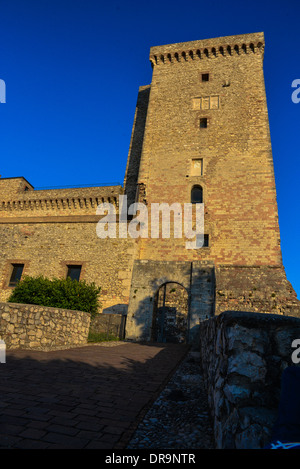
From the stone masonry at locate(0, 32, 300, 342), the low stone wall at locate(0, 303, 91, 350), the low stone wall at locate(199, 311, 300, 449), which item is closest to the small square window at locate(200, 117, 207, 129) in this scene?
the stone masonry at locate(0, 32, 300, 342)

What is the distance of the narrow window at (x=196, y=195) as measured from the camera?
1597 cm

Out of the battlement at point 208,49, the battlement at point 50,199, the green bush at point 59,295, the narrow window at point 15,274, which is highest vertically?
the battlement at point 208,49

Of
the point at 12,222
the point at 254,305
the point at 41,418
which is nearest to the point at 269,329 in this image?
the point at 41,418

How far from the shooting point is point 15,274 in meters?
16.6

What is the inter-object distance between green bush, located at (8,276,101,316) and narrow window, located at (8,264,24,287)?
2.99m

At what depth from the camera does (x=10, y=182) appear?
2342cm

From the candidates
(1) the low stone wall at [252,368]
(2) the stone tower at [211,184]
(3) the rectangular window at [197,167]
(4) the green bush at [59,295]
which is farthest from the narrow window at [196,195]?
(1) the low stone wall at [252,368]

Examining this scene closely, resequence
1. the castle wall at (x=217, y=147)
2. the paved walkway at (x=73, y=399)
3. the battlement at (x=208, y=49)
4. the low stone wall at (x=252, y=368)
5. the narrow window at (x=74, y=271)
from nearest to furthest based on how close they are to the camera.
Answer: the low stone wall at (x=252, y=368) < the paved walkway at (x=73, y=399) < the castle wall at (x=217, y=147) < the narrow window at (x=74, y=271) < the battlement at (x=208, y=49)

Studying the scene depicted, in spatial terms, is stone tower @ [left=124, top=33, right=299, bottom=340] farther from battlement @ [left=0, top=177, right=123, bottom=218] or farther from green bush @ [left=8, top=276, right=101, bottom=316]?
green bush @ [left=8, top=276, right=101, bottom=316]

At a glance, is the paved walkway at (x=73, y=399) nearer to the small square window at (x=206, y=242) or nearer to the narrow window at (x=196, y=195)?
the small square window at (x=206, y=242)

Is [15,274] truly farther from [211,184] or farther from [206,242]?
[211,184]

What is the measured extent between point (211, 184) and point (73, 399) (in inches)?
567

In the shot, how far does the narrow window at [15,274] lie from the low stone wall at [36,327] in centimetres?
942
